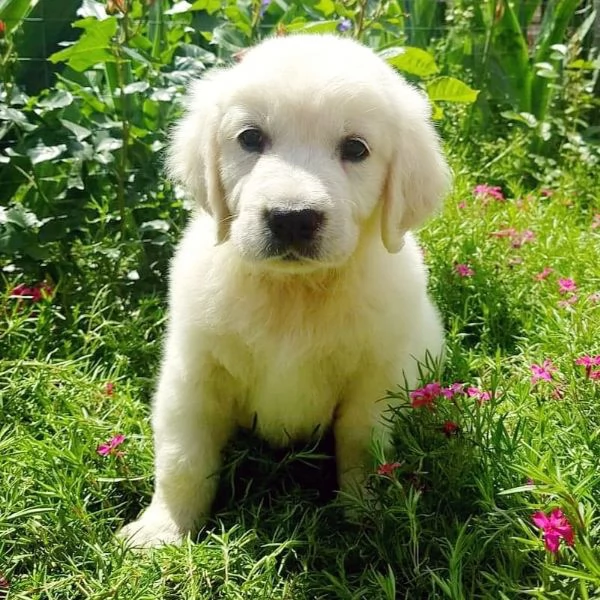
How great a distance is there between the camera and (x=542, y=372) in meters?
2.80

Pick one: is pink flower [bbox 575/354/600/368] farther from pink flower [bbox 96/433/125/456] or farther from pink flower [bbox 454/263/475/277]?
pink flower [bbox 96/433/125/456]

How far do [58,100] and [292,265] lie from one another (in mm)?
1788

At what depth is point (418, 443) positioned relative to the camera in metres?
2.48

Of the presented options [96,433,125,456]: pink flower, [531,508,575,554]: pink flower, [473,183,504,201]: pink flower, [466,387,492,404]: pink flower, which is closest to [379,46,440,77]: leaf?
[473,183,504,201]: pink flower

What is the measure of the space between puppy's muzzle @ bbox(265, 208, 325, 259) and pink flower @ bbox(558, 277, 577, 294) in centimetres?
170

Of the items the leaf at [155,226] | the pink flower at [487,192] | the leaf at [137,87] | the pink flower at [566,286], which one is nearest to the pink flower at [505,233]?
the pink flower at [487,192]

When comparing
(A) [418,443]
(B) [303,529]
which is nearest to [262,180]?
(A) [418,443]

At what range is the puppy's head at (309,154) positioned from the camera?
7.38ft

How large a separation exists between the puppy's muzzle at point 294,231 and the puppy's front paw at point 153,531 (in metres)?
1.02

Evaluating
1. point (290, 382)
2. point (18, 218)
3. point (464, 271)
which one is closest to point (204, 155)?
point (290, 382)

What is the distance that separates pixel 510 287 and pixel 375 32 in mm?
1963

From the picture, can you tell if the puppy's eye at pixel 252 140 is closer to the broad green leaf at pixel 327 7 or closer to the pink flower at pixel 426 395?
the pink flower at pixel 426 395

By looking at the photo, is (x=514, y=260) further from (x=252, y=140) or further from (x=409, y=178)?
(x=252, y=140)

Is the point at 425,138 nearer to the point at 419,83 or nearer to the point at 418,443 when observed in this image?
the point at 418,443
